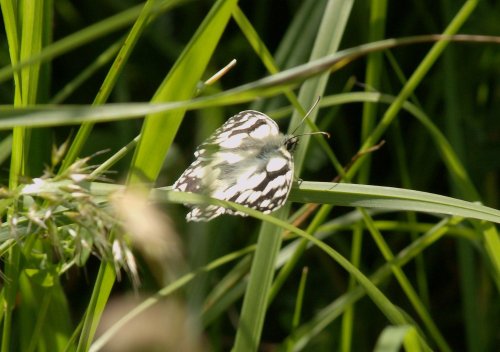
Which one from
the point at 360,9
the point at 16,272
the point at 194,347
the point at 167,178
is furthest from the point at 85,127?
the point at 360,9

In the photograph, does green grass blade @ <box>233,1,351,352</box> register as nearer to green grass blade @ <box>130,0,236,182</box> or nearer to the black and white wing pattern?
the black and white wing pattern

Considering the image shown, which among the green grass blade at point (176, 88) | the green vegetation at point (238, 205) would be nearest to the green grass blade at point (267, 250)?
the green vegetation at point (238, 205)

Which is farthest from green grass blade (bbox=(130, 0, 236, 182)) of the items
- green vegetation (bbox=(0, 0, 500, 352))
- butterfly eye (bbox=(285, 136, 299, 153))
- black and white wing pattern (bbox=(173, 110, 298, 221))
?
butterfly eye (bbox=(285, 136, 299, 153))

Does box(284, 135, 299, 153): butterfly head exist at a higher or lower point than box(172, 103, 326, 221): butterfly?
higher

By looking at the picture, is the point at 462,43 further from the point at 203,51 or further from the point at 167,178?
the point at 203,51

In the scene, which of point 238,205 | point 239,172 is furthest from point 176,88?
point 239,172

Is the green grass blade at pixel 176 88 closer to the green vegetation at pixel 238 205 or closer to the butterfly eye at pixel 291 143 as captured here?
the green vegetation at pixel 238 205
